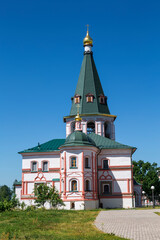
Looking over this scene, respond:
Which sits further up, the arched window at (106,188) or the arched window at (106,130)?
the arched window at (106,130)

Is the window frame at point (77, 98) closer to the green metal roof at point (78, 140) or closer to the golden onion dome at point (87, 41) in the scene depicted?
the golden onion dome at point (87, 41)

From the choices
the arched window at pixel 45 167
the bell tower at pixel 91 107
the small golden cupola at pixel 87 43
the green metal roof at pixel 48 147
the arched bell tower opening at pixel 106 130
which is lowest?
the arched window at pixel 45 167

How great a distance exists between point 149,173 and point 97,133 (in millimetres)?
20596

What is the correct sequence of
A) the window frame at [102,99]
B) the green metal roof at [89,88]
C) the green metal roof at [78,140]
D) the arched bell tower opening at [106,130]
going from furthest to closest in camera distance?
the window frame at [102,99], the arched bell tower opening at [106,130], the green metal roof at [89,88], the green metal roof at [78,140]

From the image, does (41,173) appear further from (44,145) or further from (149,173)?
(149,173)

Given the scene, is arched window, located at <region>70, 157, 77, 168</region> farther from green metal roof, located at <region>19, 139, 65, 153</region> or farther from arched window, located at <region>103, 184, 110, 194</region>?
arched window, located at <region>103, 184, 110, 194</region>

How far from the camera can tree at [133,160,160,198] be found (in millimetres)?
54094

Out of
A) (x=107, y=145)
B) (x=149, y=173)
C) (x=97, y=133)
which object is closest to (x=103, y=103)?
(x=97, y=133)

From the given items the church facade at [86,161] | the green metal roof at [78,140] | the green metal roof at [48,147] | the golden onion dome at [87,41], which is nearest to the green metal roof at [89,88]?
the church facade at [86,161]

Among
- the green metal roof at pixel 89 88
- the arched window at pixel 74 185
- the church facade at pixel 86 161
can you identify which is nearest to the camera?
the arched window at pixel 74 185

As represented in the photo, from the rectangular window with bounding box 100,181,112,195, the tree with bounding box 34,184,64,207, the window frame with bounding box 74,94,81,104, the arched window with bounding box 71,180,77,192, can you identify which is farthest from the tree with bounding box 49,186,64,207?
the window frame with bounding box 74,94,81,104

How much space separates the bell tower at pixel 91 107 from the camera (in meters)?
40.3

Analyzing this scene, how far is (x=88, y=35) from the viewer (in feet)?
153

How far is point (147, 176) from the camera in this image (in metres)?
55.2
